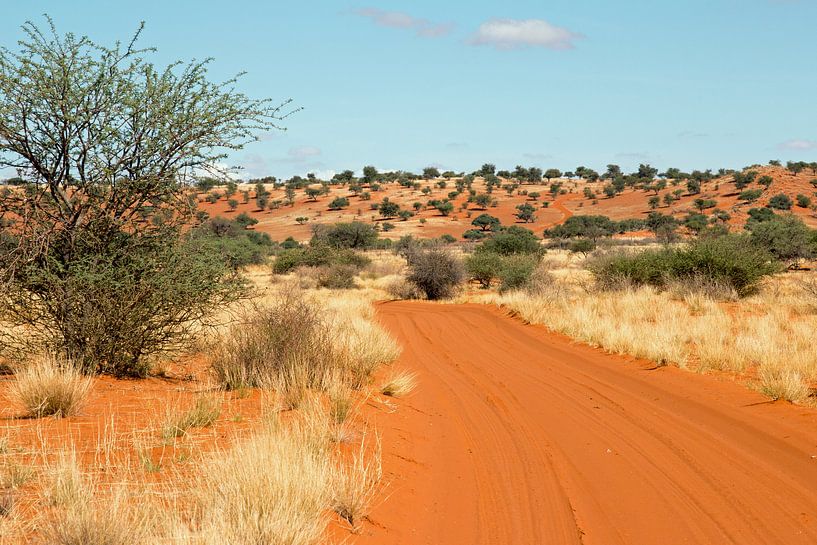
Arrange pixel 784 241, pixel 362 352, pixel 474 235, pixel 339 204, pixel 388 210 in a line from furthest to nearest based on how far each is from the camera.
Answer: pixel 339 204 < pixel 388 210 < pixel 474 235 < pixel 784 241 < pixel 362 352

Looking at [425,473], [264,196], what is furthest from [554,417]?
[264,196]

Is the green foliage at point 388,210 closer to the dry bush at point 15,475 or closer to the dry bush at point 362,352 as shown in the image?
the dry bush at point 362,352

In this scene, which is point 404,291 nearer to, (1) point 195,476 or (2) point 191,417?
(2) point 191,417

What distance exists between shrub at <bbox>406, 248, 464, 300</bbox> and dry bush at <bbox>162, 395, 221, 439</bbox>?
23.9 m

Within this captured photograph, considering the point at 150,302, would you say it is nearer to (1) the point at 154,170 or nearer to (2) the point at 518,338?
(1) the point at 154,170

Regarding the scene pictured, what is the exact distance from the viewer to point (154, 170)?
10.6 m

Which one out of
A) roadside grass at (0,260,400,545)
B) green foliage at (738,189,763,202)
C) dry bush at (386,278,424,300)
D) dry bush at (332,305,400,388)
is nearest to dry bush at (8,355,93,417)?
roadside grass at (0,260,400,545)

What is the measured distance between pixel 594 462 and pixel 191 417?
14.3 ft

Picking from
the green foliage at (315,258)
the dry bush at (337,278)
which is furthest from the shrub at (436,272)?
the green foliage at (315,258)

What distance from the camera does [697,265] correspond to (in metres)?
24.9

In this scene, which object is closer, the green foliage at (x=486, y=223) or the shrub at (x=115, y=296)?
the shrub at (x=115, y=296)

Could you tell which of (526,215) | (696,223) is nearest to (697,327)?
(696,223)

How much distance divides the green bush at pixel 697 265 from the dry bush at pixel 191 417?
20.0m

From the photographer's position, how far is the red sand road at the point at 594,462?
5.83m
